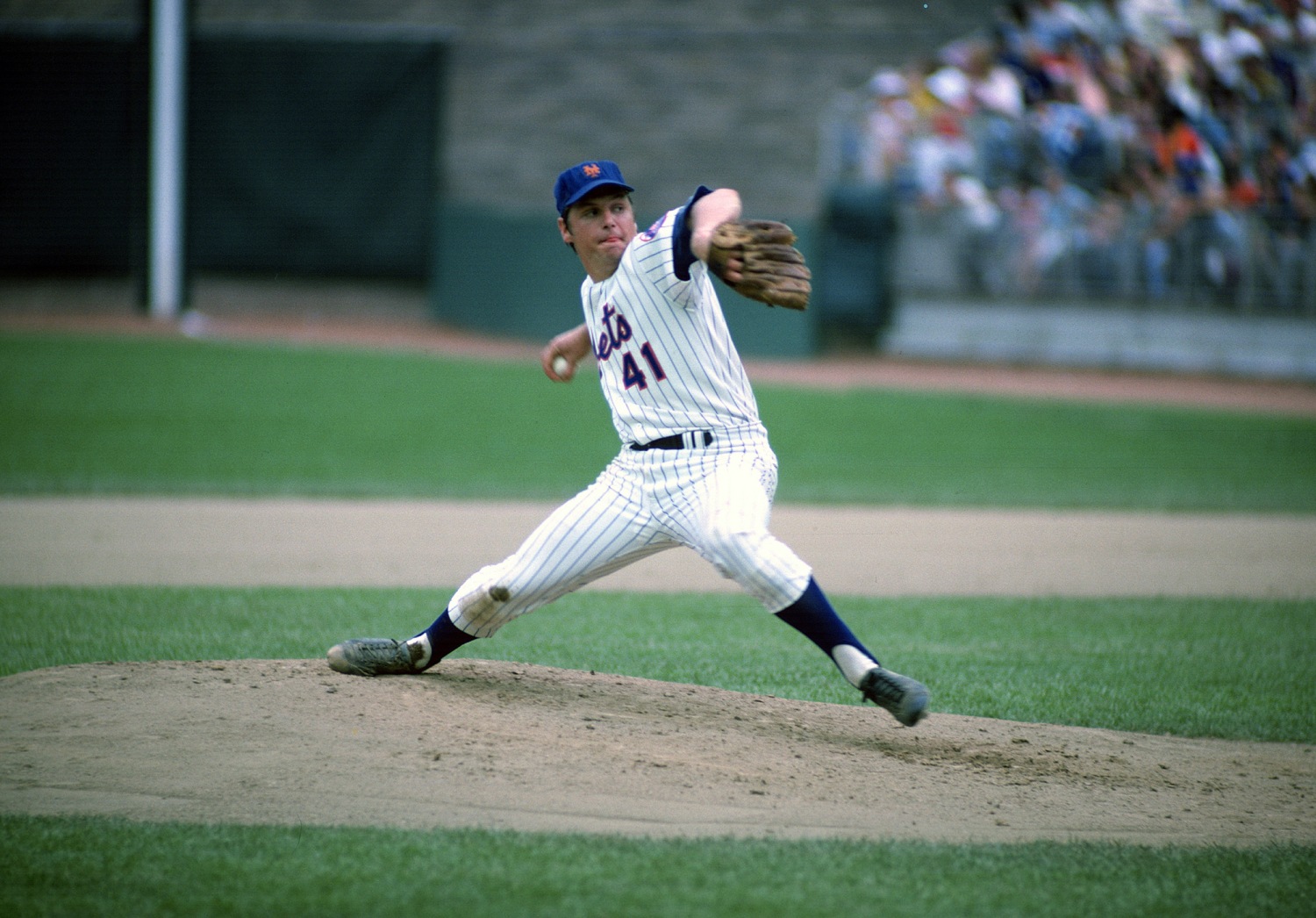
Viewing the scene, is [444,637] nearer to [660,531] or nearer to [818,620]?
[660,531]

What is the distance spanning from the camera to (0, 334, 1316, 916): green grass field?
3.00m

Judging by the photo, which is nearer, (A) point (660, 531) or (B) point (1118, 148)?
(A) point (660, 531)

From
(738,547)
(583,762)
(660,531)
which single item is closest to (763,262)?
(738,547)

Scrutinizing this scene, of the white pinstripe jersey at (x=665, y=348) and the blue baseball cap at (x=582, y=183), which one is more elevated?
the blue baseball cap at (x=582, y=183)

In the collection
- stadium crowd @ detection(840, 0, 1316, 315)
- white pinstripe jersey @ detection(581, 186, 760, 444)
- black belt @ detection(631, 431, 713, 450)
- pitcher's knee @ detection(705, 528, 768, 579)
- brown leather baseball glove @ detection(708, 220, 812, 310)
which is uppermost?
stadium crowd @ detection(840, 0, 1316, 315)

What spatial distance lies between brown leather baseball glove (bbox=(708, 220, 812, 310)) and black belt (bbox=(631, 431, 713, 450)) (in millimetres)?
583

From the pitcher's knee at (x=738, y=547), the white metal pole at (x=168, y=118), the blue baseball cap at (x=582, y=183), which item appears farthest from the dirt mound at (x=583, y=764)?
the white metal pole at (x=168, y=118)

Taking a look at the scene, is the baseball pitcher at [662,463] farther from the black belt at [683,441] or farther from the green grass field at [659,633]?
the green grass field at [659,633]

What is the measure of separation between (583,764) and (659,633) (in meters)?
2.12

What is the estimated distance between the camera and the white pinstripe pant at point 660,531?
3.88 metres

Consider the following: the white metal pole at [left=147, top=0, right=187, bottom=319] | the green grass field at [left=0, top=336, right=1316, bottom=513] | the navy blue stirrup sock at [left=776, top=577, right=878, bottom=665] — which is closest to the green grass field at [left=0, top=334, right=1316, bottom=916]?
the green grass field at [left=0, top=336, right=1316, bottom=513]

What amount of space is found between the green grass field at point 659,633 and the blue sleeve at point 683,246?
5.35 feet

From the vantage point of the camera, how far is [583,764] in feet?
12.3

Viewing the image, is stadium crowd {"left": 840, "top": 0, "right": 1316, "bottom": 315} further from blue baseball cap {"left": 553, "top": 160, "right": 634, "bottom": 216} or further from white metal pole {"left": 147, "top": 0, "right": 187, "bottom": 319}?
blue baseball cap {"left": 553, "top": 160, "right": 634, "bottom": 216}
